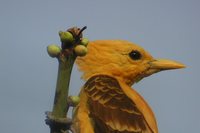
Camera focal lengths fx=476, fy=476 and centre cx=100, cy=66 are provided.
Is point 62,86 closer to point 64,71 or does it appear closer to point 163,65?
point 64,71

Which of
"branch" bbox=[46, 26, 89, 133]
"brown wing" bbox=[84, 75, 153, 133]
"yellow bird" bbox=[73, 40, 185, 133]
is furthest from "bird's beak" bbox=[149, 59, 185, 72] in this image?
"branch" bbox=[46, 26, 89, 133]

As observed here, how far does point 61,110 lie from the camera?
1.34 m

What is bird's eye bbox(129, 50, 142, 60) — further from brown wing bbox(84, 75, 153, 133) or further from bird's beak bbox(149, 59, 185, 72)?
brown wing bbox(84, 75, 153, 133)

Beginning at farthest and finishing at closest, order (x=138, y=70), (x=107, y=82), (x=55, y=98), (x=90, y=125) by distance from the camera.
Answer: (x=138, y=70) < (x=107, y=82) < (x=90, y=125) < (x=55, y=98)

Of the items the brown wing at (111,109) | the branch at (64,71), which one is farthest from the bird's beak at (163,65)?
the branch at (64,71)

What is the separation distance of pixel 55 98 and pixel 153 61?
56.0 inches

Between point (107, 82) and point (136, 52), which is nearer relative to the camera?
point (107, 82)

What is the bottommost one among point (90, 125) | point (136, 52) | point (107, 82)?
point (90, 125)

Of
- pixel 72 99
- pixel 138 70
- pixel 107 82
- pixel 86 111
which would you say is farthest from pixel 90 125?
pixel 72 99

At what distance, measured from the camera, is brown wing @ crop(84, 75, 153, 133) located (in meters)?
2.30

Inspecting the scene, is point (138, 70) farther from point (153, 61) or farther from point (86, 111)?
point (86, 111)

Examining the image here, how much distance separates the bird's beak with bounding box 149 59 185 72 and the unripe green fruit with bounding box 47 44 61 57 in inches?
53.1

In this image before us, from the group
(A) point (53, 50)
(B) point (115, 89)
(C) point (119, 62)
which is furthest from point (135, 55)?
(A) point (53, 50)

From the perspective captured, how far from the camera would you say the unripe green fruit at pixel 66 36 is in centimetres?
134
